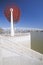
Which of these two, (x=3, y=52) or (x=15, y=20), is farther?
(x=15, y=20)

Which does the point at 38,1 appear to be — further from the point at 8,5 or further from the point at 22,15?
the point at 8,5

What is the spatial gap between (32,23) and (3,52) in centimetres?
93

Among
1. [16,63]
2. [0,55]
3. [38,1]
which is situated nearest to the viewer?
[16,63]

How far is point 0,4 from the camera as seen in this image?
3184mm

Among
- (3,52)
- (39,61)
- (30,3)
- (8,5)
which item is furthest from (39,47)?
(8,5)

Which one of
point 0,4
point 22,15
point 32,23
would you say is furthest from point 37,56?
point 0,4

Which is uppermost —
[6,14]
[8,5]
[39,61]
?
[8,5]

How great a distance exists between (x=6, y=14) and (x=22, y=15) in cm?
39

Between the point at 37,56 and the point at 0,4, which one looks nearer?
the point at 37,56

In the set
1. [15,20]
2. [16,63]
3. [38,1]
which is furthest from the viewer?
[15,20]

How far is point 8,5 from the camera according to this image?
3.20 metres

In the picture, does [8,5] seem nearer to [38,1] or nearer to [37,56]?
[38,1]

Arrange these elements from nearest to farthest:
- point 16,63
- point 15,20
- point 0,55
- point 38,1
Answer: point 16,63, point 0,55, point 38,1, point 15,20

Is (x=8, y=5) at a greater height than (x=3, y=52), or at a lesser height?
greater
